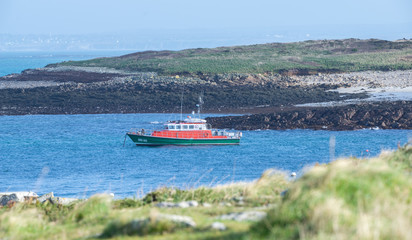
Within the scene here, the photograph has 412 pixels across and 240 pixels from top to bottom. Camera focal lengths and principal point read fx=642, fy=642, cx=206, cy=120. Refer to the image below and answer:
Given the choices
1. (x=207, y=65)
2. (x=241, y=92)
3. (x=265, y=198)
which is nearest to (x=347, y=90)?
(x=241, y=92)

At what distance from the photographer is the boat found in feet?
141

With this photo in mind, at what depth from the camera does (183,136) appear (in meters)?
43.2

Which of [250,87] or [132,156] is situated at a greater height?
[250,87]

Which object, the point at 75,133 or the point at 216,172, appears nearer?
the point at 216,172

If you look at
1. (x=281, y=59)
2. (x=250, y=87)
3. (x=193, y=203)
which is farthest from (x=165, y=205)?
(x=281, y=59)

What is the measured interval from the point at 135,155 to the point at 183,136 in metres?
4.45

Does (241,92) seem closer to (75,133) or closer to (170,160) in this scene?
(75,133)

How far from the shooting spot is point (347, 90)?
2525 inches

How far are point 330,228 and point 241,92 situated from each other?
56.0 meters

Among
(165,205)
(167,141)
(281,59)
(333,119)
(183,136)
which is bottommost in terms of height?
(167,141)

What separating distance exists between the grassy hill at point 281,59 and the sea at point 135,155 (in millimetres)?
35379

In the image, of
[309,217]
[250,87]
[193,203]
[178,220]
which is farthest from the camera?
[250,87]

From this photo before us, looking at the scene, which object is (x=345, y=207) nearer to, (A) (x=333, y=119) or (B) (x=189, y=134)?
(B) (x=189, y=134)

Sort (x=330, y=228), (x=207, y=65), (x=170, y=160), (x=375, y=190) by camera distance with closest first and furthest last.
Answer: (x=330, y=228) → (x=375, y=190) → (x=170, y=160) → (x=207, y=65)
